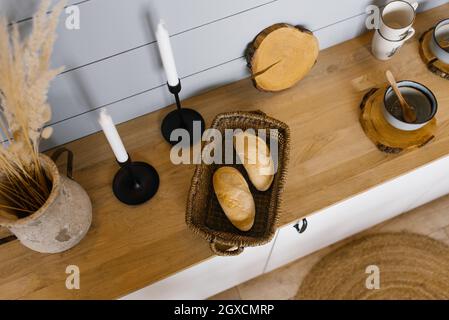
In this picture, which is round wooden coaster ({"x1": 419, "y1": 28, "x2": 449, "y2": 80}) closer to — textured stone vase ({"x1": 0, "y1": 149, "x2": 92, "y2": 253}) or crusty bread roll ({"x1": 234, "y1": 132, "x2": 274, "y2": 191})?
crusty bread roll ({"x1": 234, "y1": 132, "x2": 274, "y2": 191})

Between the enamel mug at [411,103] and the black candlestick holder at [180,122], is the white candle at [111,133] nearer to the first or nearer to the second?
the black candlestick holder at [180,122]

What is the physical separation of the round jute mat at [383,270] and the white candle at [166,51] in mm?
935

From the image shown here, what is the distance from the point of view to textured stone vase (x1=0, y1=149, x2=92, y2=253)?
737mm

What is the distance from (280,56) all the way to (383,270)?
882mm

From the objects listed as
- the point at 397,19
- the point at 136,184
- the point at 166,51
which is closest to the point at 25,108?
the point at 166,51

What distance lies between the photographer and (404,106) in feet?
3.20

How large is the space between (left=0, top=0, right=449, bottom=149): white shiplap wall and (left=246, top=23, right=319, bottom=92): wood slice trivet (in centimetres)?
3

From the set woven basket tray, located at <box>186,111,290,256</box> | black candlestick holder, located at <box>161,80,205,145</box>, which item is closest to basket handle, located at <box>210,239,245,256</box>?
woven basket tray, located at <box>186,111,290,256</box>

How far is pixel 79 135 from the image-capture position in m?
0.99

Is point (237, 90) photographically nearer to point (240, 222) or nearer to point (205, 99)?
point (205, 99)

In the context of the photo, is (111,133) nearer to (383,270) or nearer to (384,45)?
(384,45)

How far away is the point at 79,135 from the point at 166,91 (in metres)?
0.24
